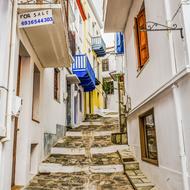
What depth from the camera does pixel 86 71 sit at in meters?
14.2

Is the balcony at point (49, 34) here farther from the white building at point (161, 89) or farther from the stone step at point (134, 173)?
the stone step at point (134, 173)

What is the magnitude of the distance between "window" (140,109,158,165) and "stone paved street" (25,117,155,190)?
824 mm

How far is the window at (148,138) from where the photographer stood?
5.79 metres

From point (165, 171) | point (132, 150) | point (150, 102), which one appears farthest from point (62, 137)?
point (165, 171)

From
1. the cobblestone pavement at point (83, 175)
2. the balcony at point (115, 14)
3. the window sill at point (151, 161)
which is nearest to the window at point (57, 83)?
the cobblestone pavement at point (83, 175)

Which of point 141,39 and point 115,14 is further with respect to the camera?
point 115,14

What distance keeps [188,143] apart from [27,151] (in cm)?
374

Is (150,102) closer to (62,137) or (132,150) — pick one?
(132,150)

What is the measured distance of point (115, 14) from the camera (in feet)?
26.7

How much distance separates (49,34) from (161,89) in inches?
120

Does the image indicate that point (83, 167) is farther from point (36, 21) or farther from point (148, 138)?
point (36, 21)

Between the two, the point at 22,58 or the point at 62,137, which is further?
the point at 62,137

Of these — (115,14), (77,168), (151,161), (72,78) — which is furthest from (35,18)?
(72,78)

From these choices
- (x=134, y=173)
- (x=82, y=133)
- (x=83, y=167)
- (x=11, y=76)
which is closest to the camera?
(x=11, y=76)
